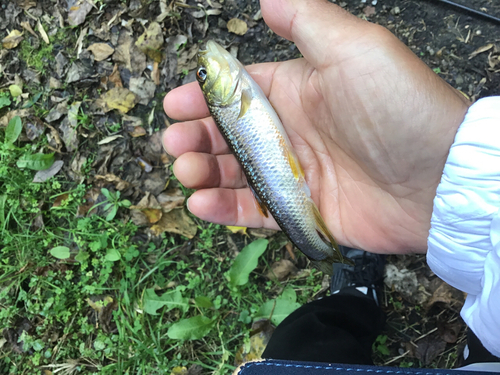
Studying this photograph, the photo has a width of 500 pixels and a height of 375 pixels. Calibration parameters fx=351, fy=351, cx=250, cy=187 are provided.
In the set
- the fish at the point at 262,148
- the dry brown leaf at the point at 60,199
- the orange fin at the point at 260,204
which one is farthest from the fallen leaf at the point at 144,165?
the orange fin at the point at 260,204

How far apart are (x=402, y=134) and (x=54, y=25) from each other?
4.30 metres

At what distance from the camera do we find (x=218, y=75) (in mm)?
2986

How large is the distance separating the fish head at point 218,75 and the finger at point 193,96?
38 centimetres

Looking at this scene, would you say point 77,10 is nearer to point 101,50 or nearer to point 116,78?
point 101,50

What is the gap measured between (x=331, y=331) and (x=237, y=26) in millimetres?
3423

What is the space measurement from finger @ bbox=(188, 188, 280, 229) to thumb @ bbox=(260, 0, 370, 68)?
1.45 m

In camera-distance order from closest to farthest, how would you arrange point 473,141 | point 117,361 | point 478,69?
point 473,141 < point 478,69 < point 117,361

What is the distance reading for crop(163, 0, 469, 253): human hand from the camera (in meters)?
2.45

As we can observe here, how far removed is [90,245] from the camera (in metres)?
4.06

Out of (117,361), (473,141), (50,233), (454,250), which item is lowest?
(117,361)

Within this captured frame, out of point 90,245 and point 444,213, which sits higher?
point 444,213

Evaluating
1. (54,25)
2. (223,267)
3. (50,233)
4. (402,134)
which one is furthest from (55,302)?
(402,134)

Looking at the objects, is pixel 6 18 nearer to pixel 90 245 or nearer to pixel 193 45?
pixel 193 45

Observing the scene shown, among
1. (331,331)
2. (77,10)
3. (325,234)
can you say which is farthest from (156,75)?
(331,331)
